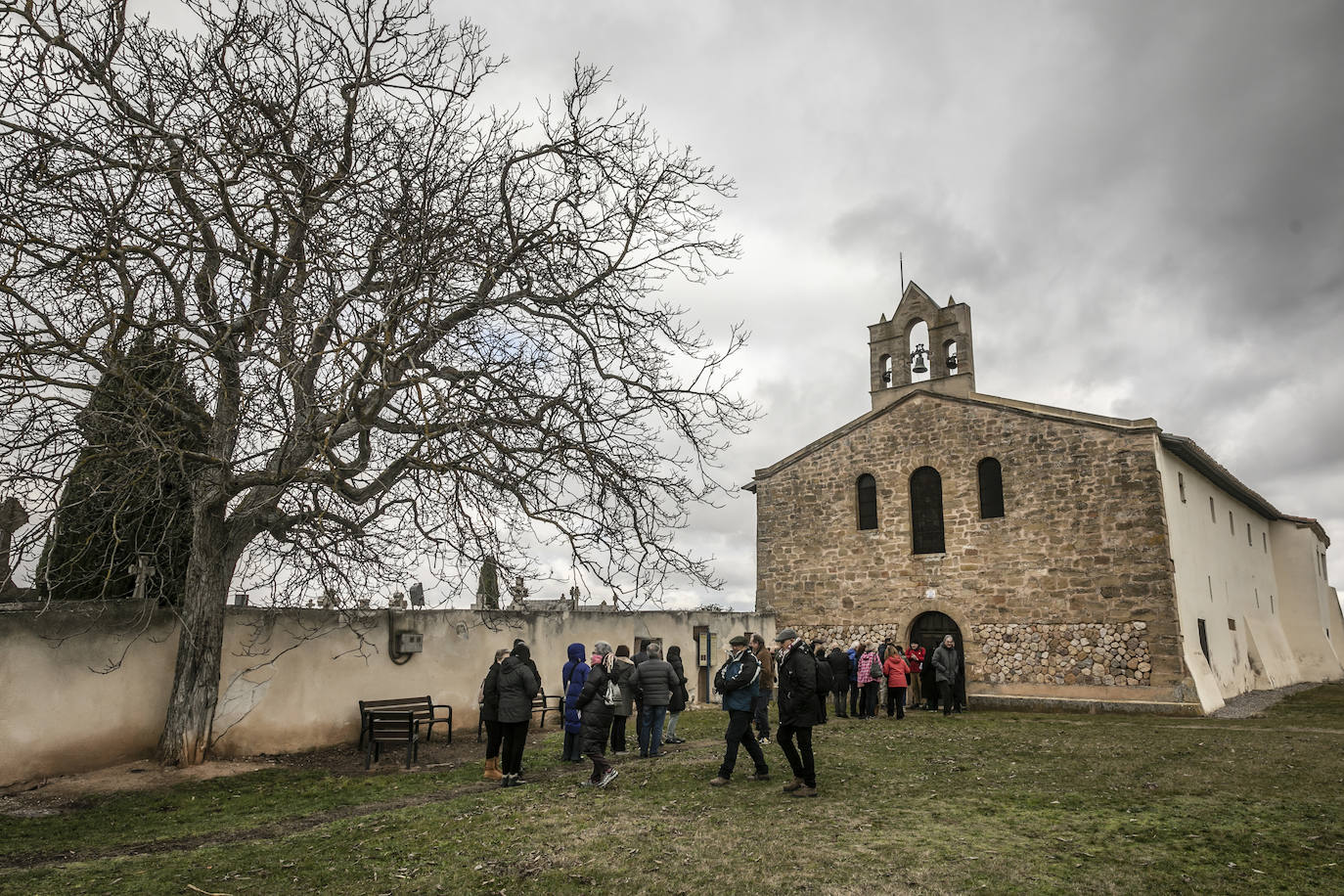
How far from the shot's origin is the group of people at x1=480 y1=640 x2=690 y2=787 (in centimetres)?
839

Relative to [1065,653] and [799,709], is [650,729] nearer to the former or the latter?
[799,709]

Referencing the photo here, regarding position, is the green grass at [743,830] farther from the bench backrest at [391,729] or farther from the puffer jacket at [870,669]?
the puffer jacket at [870,669]

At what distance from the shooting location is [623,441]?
31.1 feet

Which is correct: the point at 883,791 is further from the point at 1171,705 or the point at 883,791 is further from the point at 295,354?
the point at 1171,705

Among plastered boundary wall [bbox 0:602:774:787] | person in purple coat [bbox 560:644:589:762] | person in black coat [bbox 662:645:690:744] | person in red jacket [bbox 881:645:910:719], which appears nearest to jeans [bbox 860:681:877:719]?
person in red jacket [bbox 881:645:910:719]

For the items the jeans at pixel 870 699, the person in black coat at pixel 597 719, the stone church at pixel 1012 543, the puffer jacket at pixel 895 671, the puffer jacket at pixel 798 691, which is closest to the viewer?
the puffer jacket at pixel 798 691

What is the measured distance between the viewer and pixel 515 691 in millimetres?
8562

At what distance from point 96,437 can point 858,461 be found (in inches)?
674

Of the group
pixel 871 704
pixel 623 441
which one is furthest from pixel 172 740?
pixel 871 704

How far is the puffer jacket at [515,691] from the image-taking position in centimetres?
853

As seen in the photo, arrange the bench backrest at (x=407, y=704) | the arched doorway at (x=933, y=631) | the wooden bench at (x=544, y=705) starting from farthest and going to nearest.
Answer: the arched doorway at (x=933, y=631)
the wooden bench at (x=544, y=705)
the bench backrest at (x=407, y=704)

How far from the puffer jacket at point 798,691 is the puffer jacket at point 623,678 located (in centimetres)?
300

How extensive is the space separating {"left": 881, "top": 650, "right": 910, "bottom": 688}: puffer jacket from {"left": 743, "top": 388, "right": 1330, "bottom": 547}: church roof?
23.3 feet

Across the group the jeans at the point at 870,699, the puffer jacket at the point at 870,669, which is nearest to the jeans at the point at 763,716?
the puffer jacket at the point at 870,669
